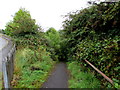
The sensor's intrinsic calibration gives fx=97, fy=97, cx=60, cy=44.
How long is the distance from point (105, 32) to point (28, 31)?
407 inches

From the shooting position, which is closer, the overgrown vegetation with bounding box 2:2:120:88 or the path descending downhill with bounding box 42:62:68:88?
the overgrown vegetation with bounding box 2:2:120:88

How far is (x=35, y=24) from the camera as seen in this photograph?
13938 mm

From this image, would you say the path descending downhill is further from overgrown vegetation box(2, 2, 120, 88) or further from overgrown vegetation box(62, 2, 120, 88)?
overgrown vegetation box(62, 2, 120, 88)

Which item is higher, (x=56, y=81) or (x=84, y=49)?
(x=84, y=49)

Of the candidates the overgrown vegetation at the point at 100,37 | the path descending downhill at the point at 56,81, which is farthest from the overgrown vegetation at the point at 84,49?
the path descending downhill at the point at 56,81

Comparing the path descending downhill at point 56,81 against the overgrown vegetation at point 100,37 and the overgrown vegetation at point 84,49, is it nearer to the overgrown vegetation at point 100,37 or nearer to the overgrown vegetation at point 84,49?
the overgrown vegetation at point 84,49

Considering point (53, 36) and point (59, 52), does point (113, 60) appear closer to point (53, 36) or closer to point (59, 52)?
point (59, 52)

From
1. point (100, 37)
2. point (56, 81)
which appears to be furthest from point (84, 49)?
point (56, 81)

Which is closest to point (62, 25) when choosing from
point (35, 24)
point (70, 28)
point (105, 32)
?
point (70, 28)

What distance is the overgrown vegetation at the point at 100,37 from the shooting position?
3377 mm

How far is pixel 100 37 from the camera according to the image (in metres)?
6.23

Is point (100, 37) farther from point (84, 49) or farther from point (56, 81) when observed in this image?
point (56, 81)

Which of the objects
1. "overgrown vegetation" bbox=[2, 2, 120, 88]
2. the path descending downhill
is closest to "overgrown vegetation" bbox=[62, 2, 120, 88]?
"overgrown vegetation" bbox=[2, 2, 120, 88]

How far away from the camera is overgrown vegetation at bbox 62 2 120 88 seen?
3.38 m
